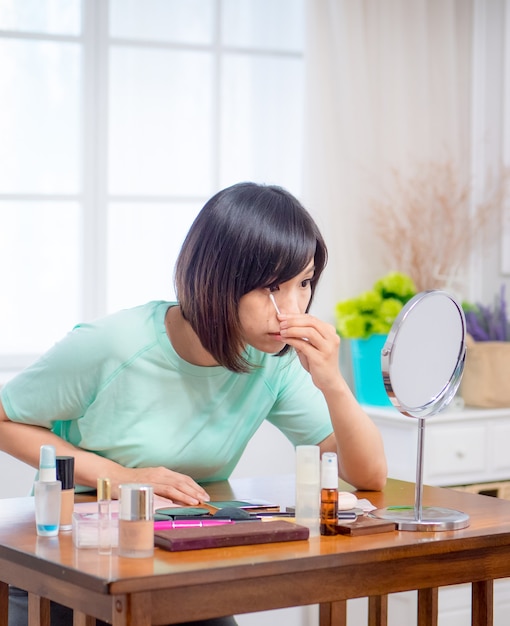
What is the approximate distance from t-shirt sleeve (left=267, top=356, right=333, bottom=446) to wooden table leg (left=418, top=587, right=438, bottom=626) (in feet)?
1.43

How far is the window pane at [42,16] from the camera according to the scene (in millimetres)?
3150

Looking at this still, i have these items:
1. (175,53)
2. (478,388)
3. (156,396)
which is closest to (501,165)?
(478,388)

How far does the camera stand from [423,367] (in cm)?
166

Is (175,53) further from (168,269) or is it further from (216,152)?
(168,269)

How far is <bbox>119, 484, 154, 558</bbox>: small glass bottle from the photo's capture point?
53.9 inches

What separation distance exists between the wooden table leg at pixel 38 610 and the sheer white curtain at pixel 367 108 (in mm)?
1948

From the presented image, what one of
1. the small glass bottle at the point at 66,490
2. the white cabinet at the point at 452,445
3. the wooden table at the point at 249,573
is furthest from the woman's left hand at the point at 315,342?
the white cabinet at the point at 452,445

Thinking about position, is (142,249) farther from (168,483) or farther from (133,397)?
(168,483)

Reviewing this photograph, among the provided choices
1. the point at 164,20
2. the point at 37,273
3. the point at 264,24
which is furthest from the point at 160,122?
the point at 37,273

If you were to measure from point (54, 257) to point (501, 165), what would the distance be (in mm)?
1526

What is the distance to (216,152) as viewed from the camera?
3395mm

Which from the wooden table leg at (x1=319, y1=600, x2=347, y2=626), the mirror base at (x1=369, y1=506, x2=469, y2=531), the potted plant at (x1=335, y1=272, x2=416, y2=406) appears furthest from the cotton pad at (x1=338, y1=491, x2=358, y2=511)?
the potted plant at (x1=335, y1=272, x2=416, y2=406)

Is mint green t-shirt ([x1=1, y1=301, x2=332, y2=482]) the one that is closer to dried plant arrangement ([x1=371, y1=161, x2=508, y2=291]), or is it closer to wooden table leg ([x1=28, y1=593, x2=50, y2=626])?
wooden table leg ([x1=28, y1=593, x2=50, y2=626])

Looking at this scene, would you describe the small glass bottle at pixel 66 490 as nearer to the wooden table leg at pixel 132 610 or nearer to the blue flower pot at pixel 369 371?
the wooden table leg at pixel 132 610
